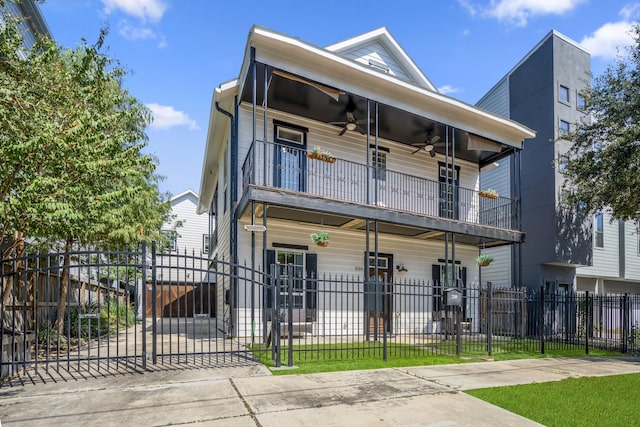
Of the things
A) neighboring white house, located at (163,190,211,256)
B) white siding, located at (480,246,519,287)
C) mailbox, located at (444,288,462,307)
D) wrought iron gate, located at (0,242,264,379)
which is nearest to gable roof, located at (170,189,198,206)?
neighboring white house, located at (163,190,211,256)

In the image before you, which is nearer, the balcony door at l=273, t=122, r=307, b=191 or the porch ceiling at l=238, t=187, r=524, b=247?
the porch ceiling at l=238, t=187, r=524, b=247

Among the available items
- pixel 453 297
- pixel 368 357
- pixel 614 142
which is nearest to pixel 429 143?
pixel 614 142

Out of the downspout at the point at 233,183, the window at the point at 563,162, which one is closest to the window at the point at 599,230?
the window at the point at 563,162

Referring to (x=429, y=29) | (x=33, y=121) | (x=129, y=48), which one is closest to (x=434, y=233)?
(x=429, y=29)

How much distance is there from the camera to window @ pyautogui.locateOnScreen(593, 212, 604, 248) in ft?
62.4

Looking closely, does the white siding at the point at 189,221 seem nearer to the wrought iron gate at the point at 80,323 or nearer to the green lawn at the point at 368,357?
the wrought iron gate at the point at 80,323

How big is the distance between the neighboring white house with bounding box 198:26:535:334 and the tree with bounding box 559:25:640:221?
96.8 inches

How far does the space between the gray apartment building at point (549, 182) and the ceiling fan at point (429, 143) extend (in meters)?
4.17

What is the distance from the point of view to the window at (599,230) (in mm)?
19016

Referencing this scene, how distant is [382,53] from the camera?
48.8 ft

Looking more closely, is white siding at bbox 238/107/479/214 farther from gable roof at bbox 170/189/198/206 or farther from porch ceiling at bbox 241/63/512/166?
gable roof at bbox 170/189/198/206

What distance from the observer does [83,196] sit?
5.96 metres

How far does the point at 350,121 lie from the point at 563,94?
10729 mm

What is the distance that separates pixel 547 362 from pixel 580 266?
11042 mm
